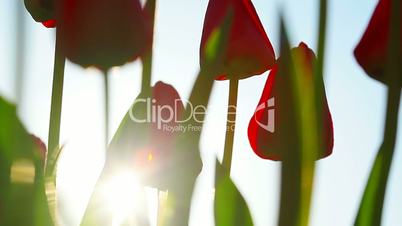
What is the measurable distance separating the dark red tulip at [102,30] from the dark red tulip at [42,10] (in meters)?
0.02

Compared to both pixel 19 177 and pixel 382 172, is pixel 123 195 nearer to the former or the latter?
pixel 19 177

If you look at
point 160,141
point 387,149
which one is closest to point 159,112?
point 160,141

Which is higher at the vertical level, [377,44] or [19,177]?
[377,44]

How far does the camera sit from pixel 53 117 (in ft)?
1.40

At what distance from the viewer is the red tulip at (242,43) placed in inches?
17.4

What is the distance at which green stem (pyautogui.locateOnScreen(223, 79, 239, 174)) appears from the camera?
450 millimetres

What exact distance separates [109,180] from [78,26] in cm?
11

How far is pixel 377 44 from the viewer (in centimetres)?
44

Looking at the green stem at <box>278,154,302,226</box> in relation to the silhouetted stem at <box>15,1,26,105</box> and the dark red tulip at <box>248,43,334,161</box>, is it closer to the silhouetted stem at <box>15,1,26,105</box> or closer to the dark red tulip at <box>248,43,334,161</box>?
the dark red tulip at <box>248,43,334,161</box>

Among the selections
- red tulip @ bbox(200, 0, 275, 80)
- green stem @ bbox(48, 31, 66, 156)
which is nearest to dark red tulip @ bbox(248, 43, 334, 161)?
red tulip @ bbox(200, 0, 275, 80)

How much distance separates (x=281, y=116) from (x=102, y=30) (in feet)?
0.45

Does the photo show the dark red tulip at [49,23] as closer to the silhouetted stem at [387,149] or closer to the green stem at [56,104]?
the green stem at [56,104]

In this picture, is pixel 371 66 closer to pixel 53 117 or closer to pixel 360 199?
pixel 360 199

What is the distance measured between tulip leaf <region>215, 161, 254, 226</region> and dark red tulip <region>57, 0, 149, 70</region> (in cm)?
11
